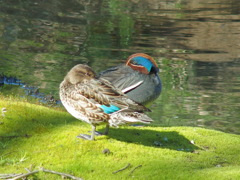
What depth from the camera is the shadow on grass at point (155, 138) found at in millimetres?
6066

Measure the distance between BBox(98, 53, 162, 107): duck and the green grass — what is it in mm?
602

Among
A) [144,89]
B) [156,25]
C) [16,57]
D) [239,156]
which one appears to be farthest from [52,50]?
[239,156]

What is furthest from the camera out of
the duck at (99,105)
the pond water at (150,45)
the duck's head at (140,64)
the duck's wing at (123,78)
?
the pond water at (150,45)

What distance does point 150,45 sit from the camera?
17969 millimetres

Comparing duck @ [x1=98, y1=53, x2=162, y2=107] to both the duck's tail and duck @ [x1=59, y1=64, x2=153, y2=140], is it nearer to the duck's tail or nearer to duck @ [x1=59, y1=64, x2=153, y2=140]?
duck @ [x1=59, y1=64, x2=153, y2=140]

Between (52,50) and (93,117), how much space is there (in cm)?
1257

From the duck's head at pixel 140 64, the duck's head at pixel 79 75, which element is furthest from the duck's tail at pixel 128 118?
the duck's head at pixel 140 64

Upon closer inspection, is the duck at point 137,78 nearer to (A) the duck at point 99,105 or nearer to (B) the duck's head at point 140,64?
(B) the duck's head at point 140,64

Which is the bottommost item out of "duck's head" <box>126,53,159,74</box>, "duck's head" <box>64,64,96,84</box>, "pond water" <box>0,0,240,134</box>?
"pond water" <box>0,0,240,134</box>

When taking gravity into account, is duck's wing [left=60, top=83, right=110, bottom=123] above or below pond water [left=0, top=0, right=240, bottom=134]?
above

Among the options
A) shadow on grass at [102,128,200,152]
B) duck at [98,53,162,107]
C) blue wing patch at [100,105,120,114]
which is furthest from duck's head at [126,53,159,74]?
blue wing patch at [100,105,120,114]

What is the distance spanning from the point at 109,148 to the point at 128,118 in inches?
22.3

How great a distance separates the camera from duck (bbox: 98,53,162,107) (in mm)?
7211

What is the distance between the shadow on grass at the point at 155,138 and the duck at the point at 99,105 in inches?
28.5
